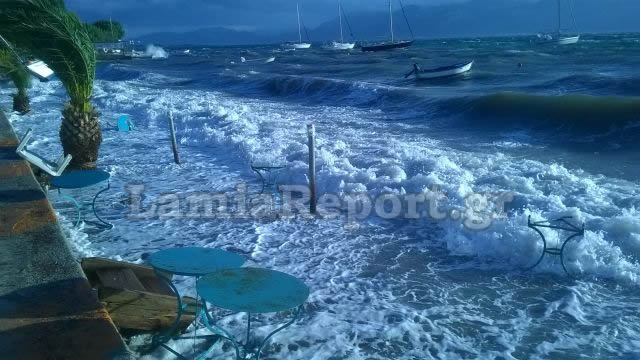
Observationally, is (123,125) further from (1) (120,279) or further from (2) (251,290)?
(2) (251,290)

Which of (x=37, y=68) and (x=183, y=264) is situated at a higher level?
(x=37, y=68)

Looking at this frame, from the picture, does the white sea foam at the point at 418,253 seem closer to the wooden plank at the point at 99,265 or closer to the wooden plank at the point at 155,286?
the wooden plank at the point at 155,286

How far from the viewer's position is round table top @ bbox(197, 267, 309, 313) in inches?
149

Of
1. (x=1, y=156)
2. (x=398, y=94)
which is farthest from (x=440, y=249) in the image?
(x=398, y=94)

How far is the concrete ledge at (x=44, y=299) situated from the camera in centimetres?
363

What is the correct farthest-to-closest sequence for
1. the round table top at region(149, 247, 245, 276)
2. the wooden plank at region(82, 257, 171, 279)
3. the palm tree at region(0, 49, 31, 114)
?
the palm tree at region(0, 49, 31, 114) → the wooden plank at region(82, 257, 171, 279) → the round table top at region(149, 247, 245, 276)

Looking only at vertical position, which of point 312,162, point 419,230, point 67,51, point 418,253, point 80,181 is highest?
point 67,51

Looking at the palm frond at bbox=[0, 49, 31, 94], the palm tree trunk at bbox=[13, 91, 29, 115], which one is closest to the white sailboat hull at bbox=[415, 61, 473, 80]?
the palm tree trunk at bbox=[13, 91, 29, 115]

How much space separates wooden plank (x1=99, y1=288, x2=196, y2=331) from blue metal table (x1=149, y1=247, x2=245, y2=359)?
11 cm

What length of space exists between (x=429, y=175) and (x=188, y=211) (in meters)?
4.71

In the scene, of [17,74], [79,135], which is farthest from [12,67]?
[79,135]

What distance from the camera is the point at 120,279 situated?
5082mm

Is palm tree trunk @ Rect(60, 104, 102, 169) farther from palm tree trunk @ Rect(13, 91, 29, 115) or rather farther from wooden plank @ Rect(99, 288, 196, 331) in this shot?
palm tree trunk @ Rect(13, 91, 29, 115)

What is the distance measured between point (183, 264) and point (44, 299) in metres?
1.11
